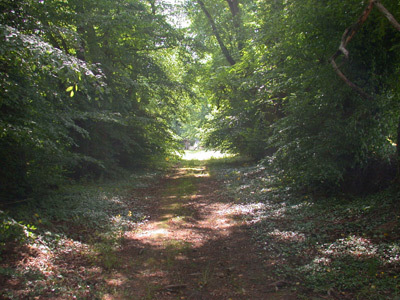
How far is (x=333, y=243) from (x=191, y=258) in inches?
107

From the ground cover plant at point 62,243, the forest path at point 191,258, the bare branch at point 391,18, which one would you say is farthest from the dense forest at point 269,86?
the forest path at point 191,258

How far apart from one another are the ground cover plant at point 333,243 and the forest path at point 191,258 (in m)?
0.42

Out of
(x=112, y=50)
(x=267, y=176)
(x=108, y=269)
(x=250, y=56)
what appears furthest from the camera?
(x=250, y=56)

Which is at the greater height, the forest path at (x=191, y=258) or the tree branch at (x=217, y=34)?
the tree branch at (x=217, y=34)

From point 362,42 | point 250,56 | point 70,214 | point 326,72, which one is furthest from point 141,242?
point 250,56

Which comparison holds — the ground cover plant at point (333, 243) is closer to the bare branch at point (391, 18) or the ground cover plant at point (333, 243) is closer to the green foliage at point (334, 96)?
the green foliage at point (334, 96)

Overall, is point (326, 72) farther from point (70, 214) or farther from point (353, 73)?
point (70, 214)

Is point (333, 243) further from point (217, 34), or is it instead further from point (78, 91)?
point (217, 34)

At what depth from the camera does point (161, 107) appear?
59.8ft

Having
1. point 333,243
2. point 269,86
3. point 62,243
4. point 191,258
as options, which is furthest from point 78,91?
point 333,243

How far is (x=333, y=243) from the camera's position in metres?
5.60

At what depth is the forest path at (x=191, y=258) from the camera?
4762 mm

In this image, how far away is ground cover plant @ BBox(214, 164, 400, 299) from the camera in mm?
4312

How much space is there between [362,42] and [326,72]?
3.23ft
